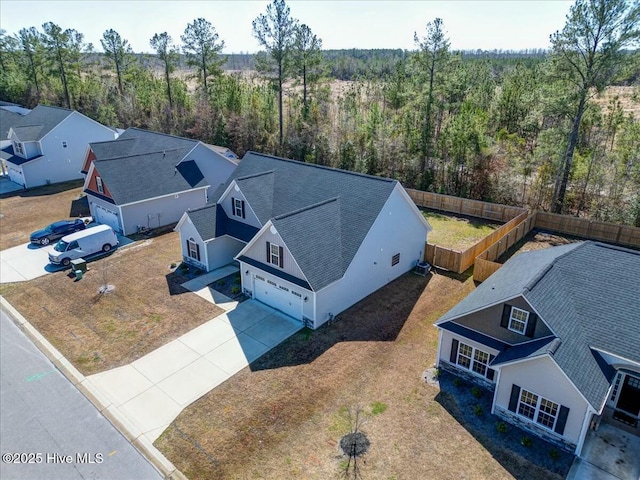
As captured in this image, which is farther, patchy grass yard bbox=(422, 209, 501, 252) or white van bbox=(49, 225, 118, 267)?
patchy grass yard bbox=(422, 209, 501, 252)

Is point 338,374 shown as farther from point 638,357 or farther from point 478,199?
point 478,199

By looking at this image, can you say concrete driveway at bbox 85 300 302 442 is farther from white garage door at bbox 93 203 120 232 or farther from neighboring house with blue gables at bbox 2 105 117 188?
neighboring house with blue gables at bbox 2 105 117 188

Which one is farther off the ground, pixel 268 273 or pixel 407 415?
pixel 268 273

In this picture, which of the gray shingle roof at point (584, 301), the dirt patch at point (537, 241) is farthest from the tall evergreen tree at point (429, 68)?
the gray shingle roof at point (584, 301)

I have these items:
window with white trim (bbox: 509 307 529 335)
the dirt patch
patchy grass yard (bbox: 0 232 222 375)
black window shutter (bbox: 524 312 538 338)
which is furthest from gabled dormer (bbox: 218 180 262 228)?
the dirt patch

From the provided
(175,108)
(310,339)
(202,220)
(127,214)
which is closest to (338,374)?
(310,339)

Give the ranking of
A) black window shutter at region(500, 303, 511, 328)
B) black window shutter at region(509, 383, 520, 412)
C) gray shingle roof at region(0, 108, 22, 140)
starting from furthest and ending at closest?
gray shingle roof at region(0, 108, 22, 140) → black window shutter at region(500, 303, 511, 328) → black window shutter at region(509, 383, 520, 412)
